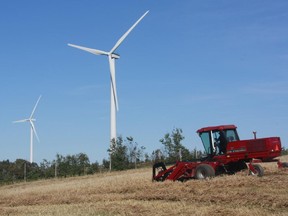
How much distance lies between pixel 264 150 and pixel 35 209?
9151 mm

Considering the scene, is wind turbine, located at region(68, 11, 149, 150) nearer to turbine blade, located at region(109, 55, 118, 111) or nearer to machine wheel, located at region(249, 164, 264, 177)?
turbine blade, located at region(109, 55, 118, 111)

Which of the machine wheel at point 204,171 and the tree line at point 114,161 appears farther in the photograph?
the tree line at point 114,161

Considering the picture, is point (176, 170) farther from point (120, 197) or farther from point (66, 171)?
point (66, 171)

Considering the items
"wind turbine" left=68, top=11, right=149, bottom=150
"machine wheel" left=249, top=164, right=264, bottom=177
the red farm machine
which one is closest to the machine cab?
the red farm machine

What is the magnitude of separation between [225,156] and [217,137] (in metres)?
1.01

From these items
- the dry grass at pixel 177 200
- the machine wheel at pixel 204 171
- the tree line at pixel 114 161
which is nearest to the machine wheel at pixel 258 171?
the machine wheel at pixel 204 171

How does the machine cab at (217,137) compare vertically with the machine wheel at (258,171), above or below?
above

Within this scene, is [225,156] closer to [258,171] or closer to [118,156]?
[258,171]

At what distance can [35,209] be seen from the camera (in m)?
14.2

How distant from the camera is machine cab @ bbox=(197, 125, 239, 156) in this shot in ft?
64.4

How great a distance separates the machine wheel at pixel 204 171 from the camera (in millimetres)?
18052

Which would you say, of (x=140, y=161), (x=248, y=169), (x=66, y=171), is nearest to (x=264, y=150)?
Answer: (x=248, y=169)

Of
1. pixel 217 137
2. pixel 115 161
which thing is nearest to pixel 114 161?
pixel 115 161

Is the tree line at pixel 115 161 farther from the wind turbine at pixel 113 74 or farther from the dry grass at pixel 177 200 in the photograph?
the dry grass at pixel 177 200
